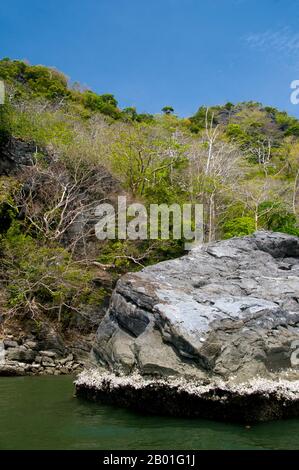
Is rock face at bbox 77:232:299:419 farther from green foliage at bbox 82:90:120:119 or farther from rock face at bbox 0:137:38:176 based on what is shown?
green foliage at bbox 82:90:120:119

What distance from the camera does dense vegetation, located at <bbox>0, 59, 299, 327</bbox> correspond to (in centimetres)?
1603

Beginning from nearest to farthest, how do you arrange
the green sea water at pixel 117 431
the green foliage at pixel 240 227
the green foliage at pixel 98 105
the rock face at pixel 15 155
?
the green sea water at pixel 117 431 < the rock face at pixel 15 155 < the green foliage at pixel 240 227 < the green foliage at pixel 98 105

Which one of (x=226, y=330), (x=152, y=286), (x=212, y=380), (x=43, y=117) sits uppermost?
(x=43, y=117)

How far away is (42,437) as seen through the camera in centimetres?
596

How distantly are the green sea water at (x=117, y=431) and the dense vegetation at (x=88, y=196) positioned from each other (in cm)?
768

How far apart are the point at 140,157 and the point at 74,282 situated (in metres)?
9.54

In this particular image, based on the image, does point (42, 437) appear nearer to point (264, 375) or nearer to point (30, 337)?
point (264, 375)

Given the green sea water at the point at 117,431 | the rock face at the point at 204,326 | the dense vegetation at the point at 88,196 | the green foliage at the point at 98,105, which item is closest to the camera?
the green sea water at the point at 117,431

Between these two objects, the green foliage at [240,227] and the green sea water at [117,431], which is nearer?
the green sea water at [117,431]

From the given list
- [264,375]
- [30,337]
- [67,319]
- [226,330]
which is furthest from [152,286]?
[67,319]

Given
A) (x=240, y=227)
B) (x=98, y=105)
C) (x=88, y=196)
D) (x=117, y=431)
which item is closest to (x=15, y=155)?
(x=88, y=196)

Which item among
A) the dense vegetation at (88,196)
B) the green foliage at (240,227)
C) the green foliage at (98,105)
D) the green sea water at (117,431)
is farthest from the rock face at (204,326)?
the green foliage at (98,105)

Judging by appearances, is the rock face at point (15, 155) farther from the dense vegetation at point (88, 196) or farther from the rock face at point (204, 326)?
the rock face at point (204, 326)

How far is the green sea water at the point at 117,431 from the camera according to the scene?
563 cm
